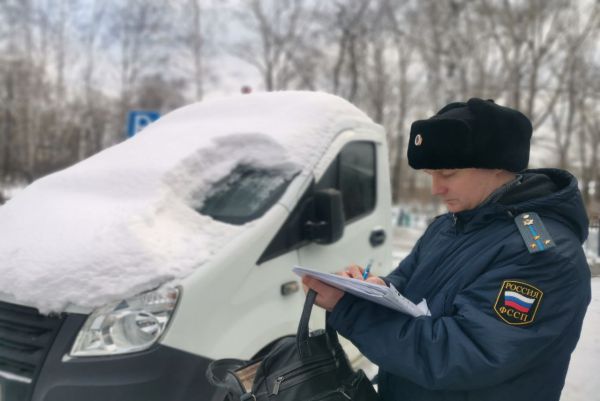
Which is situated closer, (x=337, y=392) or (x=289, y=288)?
(x=337, y=392)

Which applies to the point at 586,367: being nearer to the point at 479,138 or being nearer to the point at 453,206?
the point at 453,206

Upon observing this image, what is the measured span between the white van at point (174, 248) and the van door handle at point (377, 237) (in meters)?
0.11

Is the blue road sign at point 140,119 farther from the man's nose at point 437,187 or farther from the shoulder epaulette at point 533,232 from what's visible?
the shoulder epaulette at point 533,232

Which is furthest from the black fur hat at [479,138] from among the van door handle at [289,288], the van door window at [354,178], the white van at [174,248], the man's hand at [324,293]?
the van door window at [354,178]

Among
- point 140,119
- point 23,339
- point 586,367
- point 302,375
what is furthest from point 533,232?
point 140,119

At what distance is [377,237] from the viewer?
12.5ft

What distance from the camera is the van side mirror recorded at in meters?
2.83

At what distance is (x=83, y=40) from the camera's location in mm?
25062

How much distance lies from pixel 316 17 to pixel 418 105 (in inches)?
223

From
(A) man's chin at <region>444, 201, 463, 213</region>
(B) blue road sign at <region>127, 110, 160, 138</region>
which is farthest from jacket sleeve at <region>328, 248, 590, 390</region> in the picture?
(B) blue road sign at <region>127, 110, 160, 138</region>

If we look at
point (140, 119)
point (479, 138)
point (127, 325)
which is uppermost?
point (479, 138)

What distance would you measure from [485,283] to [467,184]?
1.02 ft

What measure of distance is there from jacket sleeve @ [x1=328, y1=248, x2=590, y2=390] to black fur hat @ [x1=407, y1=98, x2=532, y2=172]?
0.30 metres

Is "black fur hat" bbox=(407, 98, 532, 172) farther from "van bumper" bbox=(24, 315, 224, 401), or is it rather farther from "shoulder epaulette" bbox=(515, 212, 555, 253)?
"van bumper" bbox=(24, 315, 224, 401)
